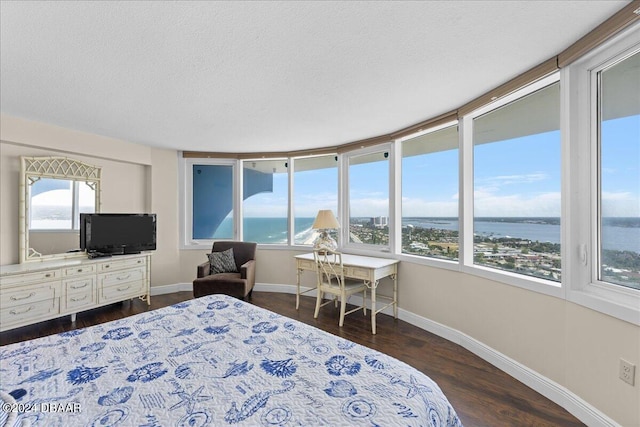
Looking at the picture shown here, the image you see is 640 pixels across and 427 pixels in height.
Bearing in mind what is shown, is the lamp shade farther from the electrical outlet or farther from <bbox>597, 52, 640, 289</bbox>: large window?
the electrical outlet

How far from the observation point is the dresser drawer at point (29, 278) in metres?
2.81

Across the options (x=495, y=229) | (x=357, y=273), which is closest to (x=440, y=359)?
(x=357, y=273)

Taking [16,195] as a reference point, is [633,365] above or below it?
below

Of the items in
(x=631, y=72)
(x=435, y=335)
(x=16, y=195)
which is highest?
(x=631, y=72)

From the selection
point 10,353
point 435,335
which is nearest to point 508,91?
point 435,335

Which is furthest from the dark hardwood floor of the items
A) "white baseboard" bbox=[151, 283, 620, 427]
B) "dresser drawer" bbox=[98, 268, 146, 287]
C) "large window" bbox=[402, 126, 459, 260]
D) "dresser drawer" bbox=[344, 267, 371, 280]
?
"large window" bbox=[402, 126, 459, 260]

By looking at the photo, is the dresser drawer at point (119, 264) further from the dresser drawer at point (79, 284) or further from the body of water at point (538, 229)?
the body of water at point (538, 229)

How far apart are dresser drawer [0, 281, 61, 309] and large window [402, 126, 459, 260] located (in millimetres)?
4062

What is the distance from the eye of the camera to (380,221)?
3916 mm

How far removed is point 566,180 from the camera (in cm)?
190

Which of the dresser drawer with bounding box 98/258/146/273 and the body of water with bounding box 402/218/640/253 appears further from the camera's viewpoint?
the dresser drawer with bounding box 98/258/146/273

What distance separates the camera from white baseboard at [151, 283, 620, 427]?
170cm

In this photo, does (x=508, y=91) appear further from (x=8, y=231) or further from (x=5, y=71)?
(x=8, y=231)

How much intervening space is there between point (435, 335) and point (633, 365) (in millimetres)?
1619
